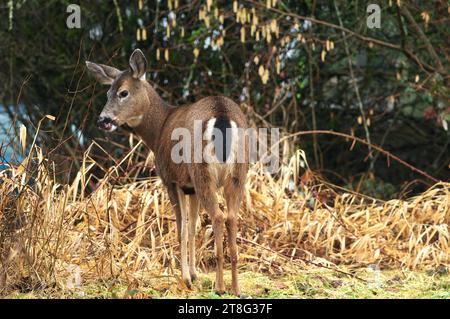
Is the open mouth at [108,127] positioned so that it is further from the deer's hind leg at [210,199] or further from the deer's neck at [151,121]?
the deer's hind leg at [210,199]

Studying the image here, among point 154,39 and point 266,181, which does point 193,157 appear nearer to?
point 266,181

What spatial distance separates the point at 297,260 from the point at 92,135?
4829mm

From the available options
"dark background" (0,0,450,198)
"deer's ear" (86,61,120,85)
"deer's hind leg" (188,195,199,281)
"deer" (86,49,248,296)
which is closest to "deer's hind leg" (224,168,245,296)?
"deer" (86,49,248,296)

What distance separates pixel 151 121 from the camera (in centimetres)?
661

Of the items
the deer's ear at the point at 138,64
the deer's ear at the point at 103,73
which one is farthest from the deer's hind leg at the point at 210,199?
the deer's ear at the point at 103,73

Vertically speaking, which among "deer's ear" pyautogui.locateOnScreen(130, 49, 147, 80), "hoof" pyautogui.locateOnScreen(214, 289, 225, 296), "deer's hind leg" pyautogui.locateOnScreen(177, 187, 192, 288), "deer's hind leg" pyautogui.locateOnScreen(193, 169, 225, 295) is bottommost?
"hoof" pyautogui.locateOnScreen(214, 289, 225, 296)

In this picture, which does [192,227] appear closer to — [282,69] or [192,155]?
[192,155]

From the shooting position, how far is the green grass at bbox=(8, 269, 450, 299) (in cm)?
579

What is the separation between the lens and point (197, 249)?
6.98 metres

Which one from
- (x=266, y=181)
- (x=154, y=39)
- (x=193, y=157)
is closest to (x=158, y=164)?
(x=193, y=157)

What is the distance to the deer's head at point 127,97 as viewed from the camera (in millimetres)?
6434

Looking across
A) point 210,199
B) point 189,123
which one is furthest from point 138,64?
point 210,199

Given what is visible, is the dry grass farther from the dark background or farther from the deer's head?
the dark background

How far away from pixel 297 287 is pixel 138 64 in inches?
75.0
